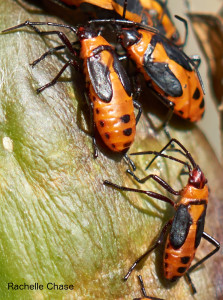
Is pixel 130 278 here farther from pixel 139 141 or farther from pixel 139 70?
pixel 139 70

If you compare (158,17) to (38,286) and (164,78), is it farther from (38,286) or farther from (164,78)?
(38,286)

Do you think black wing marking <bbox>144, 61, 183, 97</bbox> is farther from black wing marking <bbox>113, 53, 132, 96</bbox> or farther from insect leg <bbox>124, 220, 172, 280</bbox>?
insect leg <bbox>124, 220, 172, 280</bbox>

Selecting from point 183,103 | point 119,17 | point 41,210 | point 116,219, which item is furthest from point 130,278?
point 119,17

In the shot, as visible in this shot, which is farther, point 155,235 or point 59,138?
point 155,235

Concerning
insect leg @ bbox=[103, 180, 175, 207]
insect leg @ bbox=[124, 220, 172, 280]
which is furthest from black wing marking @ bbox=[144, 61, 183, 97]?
insect leg @ bbox=[124, 220, 172, 280]

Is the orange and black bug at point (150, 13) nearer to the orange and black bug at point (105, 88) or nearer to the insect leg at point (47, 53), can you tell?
the orange and black bug at point (105, 88)

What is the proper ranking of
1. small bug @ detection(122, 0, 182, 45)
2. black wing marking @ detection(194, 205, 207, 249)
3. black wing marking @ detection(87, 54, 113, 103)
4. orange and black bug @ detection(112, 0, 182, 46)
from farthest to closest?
small bug @ detection(122, 0, 182, 45) < orange and black bug @ detection(112, 0, 182, 46) < black wing marking @ detection(194, 205, 207, 249) < black wing marking @ detection(87, 54, 113, 103)
